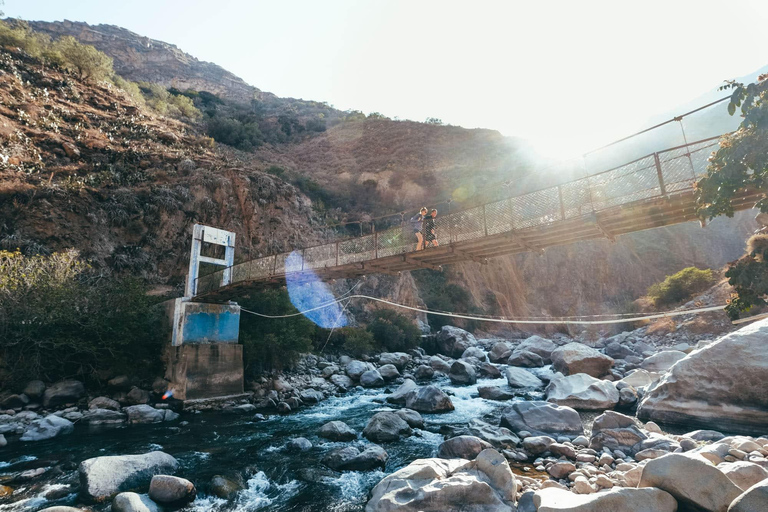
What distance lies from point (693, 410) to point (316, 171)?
136 feet

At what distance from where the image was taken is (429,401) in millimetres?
10742

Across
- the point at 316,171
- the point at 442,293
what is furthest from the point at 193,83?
the point at 442,293

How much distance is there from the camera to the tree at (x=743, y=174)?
193 inches

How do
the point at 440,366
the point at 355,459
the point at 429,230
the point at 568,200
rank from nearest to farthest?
the point at 355,459 → the point at 568,200 → the point at 429,230 → the point at 440,366

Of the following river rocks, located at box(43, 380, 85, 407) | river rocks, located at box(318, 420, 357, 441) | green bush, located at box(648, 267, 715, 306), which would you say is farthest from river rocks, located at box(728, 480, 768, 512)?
green bush, located at box(648, 267, 715, 306)

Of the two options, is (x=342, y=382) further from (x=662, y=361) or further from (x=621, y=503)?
(x=621, y=503)

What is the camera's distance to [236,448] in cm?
800

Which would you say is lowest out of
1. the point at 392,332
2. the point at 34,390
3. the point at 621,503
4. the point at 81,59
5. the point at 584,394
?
the point at 584,394

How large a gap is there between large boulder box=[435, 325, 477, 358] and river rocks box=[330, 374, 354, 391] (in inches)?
381

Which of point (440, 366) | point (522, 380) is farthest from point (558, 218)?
point (440, 366)

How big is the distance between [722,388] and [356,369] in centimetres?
1226

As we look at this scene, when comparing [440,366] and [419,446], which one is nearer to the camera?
[419,446]

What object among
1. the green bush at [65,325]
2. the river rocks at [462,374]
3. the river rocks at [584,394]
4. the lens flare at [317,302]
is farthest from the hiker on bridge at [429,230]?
the green bush at [65,325]

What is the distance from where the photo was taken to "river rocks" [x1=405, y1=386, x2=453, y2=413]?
10594 millimetres
